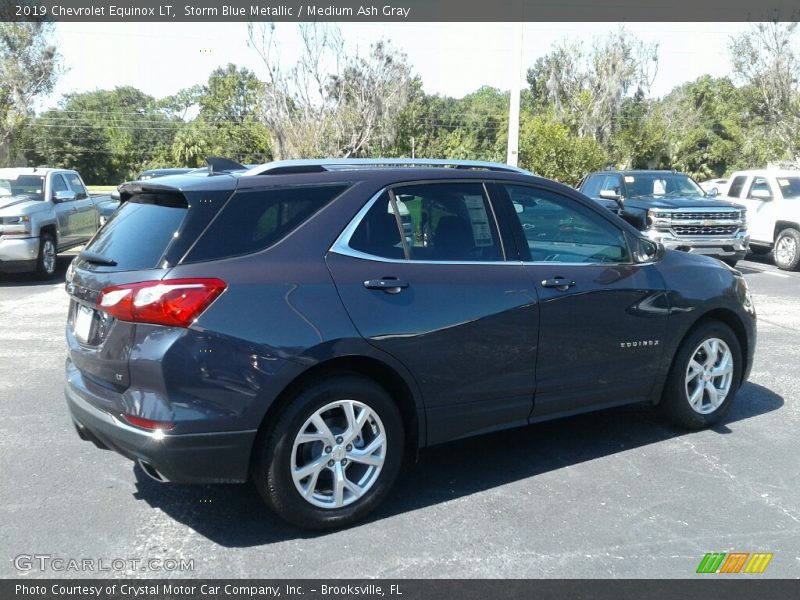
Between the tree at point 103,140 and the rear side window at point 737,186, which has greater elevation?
the tree at point 103,140

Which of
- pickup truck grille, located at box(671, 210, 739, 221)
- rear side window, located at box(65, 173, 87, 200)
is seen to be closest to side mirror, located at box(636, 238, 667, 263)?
pickup truck grille, located at box(671, 210, 739, 221)

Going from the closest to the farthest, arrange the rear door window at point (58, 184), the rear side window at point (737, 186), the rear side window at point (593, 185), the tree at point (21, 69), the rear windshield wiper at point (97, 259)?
the rear windshield wiper at point (97, 259), the rear door window at point (58, 184), the rear side window at point (593, 185), the rear side window at point (737, 186), the tree at point (21, 69)

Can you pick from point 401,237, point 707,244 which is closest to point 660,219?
point 707,244

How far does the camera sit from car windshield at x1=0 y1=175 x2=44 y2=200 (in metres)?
13.0

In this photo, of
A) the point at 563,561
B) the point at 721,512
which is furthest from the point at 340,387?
the point at 721,512

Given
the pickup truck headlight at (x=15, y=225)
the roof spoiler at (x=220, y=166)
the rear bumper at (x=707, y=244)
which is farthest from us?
the rear bumper at (x=707, y=244)

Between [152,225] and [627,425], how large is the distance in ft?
12.0

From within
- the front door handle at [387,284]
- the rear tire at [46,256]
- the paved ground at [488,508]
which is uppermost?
the front door handle at [387,284]

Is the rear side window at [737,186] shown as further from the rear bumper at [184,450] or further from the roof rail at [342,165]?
the rear bumper at [184,450]

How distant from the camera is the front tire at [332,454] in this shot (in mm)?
3680

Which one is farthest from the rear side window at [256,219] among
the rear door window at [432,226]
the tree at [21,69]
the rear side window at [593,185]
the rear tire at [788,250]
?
the tree at [21,69]

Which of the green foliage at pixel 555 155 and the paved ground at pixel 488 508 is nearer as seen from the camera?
the paved ground at pixel 488 508

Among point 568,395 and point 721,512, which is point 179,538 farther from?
point 721,512
